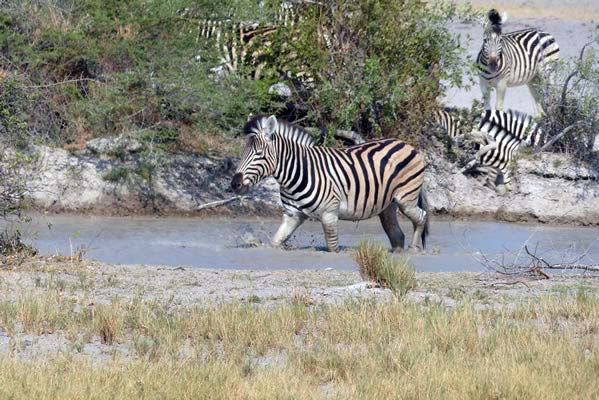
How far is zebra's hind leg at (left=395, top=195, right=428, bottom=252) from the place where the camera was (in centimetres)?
1349

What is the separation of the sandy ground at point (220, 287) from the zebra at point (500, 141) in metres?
5.30

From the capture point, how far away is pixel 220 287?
385 inches

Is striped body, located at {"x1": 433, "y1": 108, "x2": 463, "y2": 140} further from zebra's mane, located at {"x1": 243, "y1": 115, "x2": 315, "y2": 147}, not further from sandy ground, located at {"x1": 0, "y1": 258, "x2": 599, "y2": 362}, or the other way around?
sandy ground, located at {"x1": 0, "y1": 258, "x2": 599, "y2": 362}

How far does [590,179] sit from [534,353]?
912 centimetres

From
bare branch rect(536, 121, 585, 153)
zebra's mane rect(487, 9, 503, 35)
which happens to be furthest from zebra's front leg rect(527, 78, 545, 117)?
zebra's mane rect(487, 9, 503, 35)

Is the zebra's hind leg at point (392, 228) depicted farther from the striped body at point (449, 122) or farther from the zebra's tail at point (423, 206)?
the striped body at point (449, 122)

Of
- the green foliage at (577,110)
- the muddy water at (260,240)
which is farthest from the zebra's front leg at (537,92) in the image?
the muddy water at (260,240)

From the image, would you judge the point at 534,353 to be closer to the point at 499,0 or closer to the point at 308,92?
the point at 308,92

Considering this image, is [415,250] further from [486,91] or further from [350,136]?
[486,91]

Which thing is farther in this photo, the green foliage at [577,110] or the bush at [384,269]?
the green foliage at [577,110]

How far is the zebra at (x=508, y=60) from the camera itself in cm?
1795

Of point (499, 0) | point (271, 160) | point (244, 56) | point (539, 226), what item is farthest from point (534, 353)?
point (499, 0)

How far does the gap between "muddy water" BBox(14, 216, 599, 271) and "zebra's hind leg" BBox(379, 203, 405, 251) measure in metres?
0.34

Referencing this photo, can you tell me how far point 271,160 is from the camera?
513 inches
